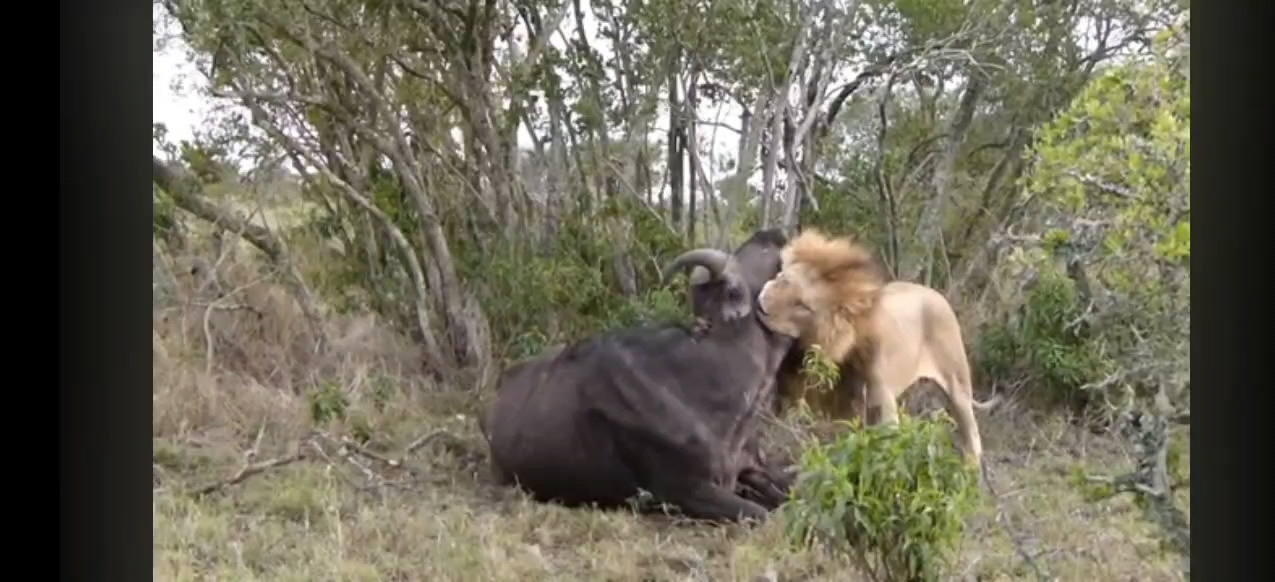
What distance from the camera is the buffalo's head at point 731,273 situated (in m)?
1.22

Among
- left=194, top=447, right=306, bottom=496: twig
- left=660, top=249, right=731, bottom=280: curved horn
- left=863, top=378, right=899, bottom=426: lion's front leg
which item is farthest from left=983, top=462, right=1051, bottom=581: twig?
left=194, top=447, right=306, bottom=496: twig

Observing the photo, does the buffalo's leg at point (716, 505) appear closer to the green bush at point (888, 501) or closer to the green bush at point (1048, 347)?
the green bush at point (888, 501)

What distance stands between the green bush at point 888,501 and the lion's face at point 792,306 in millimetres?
126

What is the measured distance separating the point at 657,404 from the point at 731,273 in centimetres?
15

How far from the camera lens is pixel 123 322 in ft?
3.46

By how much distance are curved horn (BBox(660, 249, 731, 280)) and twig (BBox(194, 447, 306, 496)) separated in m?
0.40

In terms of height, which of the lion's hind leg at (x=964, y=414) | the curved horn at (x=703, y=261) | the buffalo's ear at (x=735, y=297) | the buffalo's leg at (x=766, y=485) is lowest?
the buffalo's leg at (x=766, y=485)

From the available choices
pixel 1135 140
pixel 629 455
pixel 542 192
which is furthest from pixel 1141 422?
pixel 542 192

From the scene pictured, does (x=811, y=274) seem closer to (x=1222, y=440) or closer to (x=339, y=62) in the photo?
(x=1222, y=440)

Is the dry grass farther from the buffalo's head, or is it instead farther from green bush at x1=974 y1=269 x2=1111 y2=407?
the buffalo's head

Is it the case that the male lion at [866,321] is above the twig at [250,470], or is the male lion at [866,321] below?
above

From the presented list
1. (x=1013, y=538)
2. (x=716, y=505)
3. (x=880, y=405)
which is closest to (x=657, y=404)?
(x=716, y=505)

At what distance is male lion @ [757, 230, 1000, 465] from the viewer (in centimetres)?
121

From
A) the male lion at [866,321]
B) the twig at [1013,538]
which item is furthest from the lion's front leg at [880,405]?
the twig at [1013,538]
